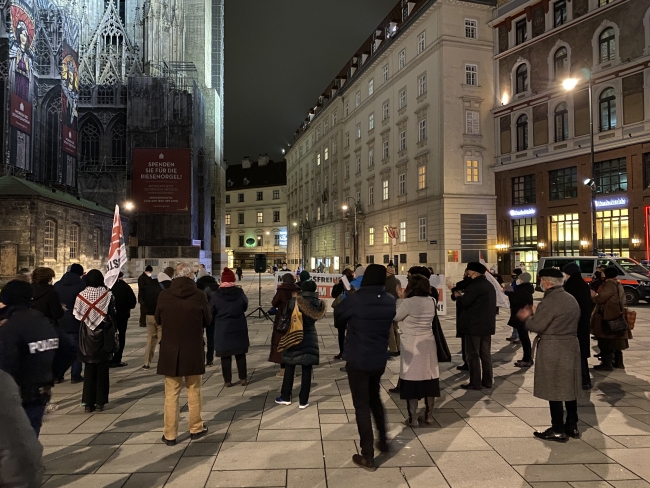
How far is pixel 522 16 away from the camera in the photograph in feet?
118

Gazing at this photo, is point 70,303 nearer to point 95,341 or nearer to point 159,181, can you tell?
point 95,341

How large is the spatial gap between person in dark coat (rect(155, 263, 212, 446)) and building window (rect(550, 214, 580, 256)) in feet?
104

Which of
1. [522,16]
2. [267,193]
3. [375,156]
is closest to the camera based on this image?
[522,16]

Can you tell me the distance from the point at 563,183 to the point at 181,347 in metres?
33.3

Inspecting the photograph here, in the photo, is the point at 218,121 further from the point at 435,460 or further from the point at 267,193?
the point at 435,460

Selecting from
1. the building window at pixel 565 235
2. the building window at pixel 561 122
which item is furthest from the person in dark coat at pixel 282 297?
the building window at pixel 561 122

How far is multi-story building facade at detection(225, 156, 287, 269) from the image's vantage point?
90562 millimetres

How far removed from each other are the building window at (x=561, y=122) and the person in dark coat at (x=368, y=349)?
32769 mm

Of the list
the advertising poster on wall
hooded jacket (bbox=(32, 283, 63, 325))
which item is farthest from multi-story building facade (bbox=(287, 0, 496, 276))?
hooded jacket (bbox=(32, 283, 63, 325))

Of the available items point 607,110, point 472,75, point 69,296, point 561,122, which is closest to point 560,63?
point 561,122

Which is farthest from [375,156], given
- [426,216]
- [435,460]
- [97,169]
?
[435,460]

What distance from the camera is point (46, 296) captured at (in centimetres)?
727

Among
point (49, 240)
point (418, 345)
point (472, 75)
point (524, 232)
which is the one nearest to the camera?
point (418, 345)

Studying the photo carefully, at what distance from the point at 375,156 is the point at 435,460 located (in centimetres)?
4392
